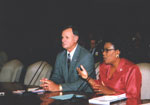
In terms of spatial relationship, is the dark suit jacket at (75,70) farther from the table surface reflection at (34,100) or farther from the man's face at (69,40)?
the table surface reflection at (34,100)

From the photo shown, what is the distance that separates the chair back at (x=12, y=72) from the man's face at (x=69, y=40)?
114 centimetres

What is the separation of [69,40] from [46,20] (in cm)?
476

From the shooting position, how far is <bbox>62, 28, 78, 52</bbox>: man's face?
9.41ft

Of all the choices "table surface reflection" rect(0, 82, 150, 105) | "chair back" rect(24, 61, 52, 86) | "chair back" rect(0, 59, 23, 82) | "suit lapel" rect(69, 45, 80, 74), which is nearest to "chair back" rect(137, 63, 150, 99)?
"table surface reflection" rect(0, 82, 150, 105)

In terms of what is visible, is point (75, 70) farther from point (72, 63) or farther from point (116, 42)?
point (116, 42)

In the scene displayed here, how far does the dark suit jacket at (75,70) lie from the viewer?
103 inches

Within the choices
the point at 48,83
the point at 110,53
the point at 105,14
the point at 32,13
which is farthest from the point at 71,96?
the point at 105,14

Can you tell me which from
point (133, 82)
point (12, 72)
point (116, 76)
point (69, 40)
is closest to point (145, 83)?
point (133, 82)

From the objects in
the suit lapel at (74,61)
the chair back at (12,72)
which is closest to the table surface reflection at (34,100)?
the suit lapel at (74,61)

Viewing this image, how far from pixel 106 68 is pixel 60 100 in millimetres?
905

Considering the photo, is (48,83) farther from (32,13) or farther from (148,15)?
(148,15)

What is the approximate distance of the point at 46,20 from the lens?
7.48 m

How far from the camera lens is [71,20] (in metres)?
7.85

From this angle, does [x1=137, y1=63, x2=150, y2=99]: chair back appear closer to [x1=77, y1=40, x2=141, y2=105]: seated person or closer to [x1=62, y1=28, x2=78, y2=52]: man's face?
[x1=77, y1=40, x2=141, y2=105]: seated person
